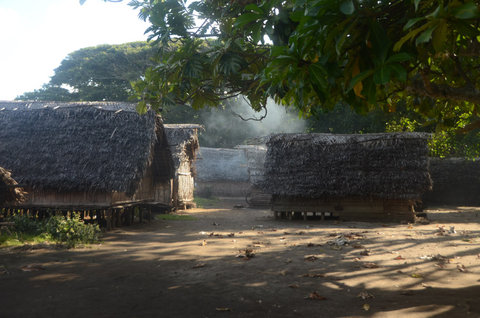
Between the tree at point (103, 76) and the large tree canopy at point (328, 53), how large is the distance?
25225mm

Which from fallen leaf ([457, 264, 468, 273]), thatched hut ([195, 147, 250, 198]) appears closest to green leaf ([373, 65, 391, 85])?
fallen leaf ([457, 264, 468, 273])

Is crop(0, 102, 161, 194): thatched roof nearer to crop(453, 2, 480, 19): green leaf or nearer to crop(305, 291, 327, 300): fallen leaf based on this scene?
crop(305, 291, 327, 300): fallen leaf

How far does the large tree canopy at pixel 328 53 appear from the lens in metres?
2.57

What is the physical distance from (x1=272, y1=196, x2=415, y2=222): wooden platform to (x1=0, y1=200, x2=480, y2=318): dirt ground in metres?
4.46

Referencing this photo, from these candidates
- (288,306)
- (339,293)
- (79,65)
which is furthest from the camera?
(79,65)

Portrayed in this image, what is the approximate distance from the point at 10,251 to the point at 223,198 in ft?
71.3

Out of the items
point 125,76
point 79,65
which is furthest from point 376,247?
point 79,65

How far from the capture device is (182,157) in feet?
65.3

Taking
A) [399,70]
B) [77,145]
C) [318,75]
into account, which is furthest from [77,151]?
[399,70]

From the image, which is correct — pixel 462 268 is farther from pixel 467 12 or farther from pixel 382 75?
pixel 467 12

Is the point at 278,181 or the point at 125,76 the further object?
the point at 125,76

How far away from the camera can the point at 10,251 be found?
8195mm

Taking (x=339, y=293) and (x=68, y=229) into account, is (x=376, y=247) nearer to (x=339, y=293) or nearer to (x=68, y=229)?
(x=339, y=293)

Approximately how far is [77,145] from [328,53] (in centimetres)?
1133
